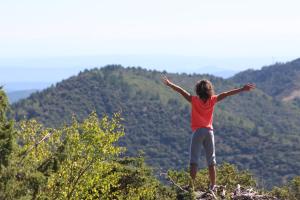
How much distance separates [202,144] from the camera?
12602 mm

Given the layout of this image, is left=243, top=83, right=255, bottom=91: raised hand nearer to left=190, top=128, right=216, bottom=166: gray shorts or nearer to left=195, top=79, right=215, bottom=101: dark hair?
left=195, top=79, right=215, bottom=101: dark hair

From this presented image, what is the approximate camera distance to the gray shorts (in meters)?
12.3

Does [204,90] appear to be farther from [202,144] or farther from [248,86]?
[202,144]

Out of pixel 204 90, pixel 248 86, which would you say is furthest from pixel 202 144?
pixel 248 86

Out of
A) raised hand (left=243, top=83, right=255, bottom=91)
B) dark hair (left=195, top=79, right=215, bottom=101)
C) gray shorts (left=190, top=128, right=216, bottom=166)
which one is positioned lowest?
gray shorts (left=190, top=128, right=216, bottom=166)

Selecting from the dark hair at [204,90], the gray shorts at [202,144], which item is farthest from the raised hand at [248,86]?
the gray shorts at [202,144]

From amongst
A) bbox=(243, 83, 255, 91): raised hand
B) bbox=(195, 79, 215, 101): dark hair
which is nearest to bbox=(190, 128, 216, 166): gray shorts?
bbox=(195, 79, 215, 101): dark hair

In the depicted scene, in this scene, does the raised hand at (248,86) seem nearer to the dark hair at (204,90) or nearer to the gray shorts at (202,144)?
the dark hair at (204,90)

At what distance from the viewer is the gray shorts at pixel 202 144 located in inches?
486

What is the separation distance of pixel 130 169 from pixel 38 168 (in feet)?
33.7

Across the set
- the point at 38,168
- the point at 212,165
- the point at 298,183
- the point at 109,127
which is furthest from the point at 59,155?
the point at 298,183

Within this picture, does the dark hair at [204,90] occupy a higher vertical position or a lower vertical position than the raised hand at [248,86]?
lower

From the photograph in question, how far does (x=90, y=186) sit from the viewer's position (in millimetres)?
15969

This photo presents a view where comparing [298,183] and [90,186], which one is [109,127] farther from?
[298,183]
